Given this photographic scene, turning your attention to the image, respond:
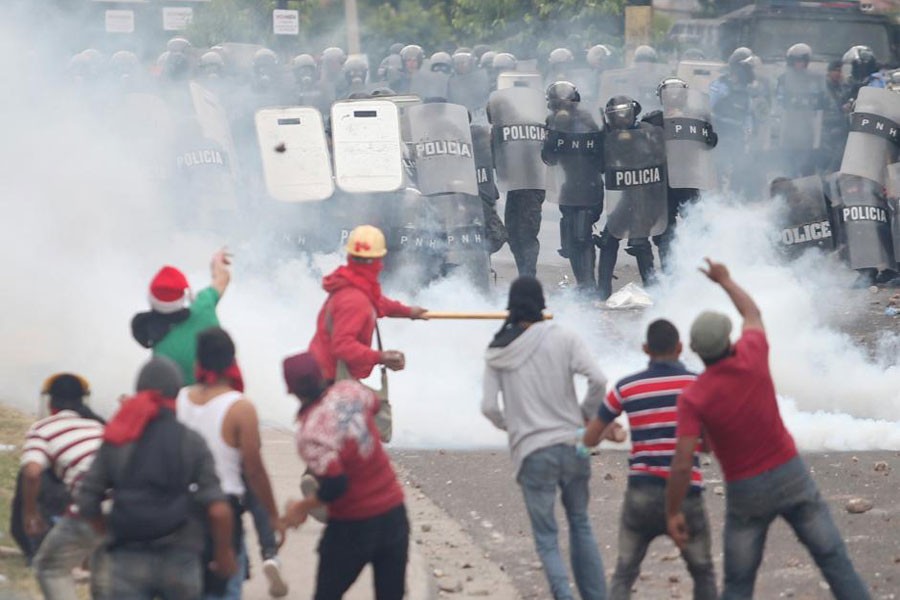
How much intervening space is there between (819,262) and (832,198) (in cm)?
58

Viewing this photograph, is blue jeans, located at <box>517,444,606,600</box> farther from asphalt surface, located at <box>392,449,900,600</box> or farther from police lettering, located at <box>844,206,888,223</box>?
police lettering, located at <box>844,206,888,223</box>

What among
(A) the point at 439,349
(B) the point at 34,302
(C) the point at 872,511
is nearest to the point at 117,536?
(C) the point at 872,511

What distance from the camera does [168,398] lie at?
16.5ft

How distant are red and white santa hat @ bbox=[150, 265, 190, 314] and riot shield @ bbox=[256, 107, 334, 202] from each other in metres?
6.38

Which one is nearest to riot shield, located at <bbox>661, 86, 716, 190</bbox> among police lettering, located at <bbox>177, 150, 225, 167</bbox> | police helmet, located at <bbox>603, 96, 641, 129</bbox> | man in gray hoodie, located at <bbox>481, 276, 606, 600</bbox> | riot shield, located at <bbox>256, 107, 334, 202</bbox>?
police helmet, located at <bbox>603, 96, 641, 129</bbox>

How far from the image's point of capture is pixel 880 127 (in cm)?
1348

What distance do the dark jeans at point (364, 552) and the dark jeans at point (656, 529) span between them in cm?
91

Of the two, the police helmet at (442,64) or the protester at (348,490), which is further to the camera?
the police helmet at (442,64)

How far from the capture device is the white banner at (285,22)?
2530cm

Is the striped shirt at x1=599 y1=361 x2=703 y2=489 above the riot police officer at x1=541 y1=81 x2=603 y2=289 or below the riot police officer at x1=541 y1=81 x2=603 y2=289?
below

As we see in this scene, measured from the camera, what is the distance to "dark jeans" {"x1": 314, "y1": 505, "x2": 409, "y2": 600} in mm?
5262

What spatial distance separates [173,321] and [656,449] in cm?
192

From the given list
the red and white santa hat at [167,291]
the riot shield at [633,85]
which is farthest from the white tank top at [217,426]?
the riot shield at [633,85]

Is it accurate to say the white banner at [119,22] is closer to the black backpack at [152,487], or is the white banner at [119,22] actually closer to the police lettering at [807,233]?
the police lettering at [807,233]
